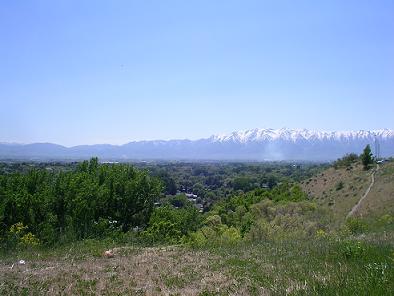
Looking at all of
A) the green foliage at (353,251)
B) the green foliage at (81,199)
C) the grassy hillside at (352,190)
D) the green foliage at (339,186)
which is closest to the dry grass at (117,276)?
the green foliage at (353,251)

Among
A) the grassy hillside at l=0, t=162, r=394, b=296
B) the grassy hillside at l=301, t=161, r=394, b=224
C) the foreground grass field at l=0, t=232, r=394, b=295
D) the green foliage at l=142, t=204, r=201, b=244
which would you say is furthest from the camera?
the grassy hillside at l=301, t=161, r=394, b=224

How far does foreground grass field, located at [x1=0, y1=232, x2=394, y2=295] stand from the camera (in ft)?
22.4

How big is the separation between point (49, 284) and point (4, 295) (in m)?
0.95

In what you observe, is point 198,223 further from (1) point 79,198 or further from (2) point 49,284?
(2) point 49,284

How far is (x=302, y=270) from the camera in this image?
837 cm

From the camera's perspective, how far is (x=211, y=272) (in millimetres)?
9117

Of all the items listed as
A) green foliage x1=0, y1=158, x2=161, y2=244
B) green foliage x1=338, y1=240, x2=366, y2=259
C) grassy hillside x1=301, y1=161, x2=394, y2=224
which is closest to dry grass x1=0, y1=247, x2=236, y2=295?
green foliage x1=338, y1=240, x2=366, y2=259

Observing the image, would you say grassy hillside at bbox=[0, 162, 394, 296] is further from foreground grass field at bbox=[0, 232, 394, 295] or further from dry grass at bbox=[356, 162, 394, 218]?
dry grass at bbox=[356, 162, 394, 218]

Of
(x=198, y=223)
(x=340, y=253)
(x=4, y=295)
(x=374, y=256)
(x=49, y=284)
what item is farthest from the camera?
(x=198, y=223)

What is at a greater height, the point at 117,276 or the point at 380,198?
the point at 117,276

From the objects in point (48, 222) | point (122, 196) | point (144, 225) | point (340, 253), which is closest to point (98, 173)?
point (122, 196)

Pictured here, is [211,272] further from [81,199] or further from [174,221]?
[174,221]

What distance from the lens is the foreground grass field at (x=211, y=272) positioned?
6827 millimetres

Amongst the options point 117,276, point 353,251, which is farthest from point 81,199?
point 353,251
